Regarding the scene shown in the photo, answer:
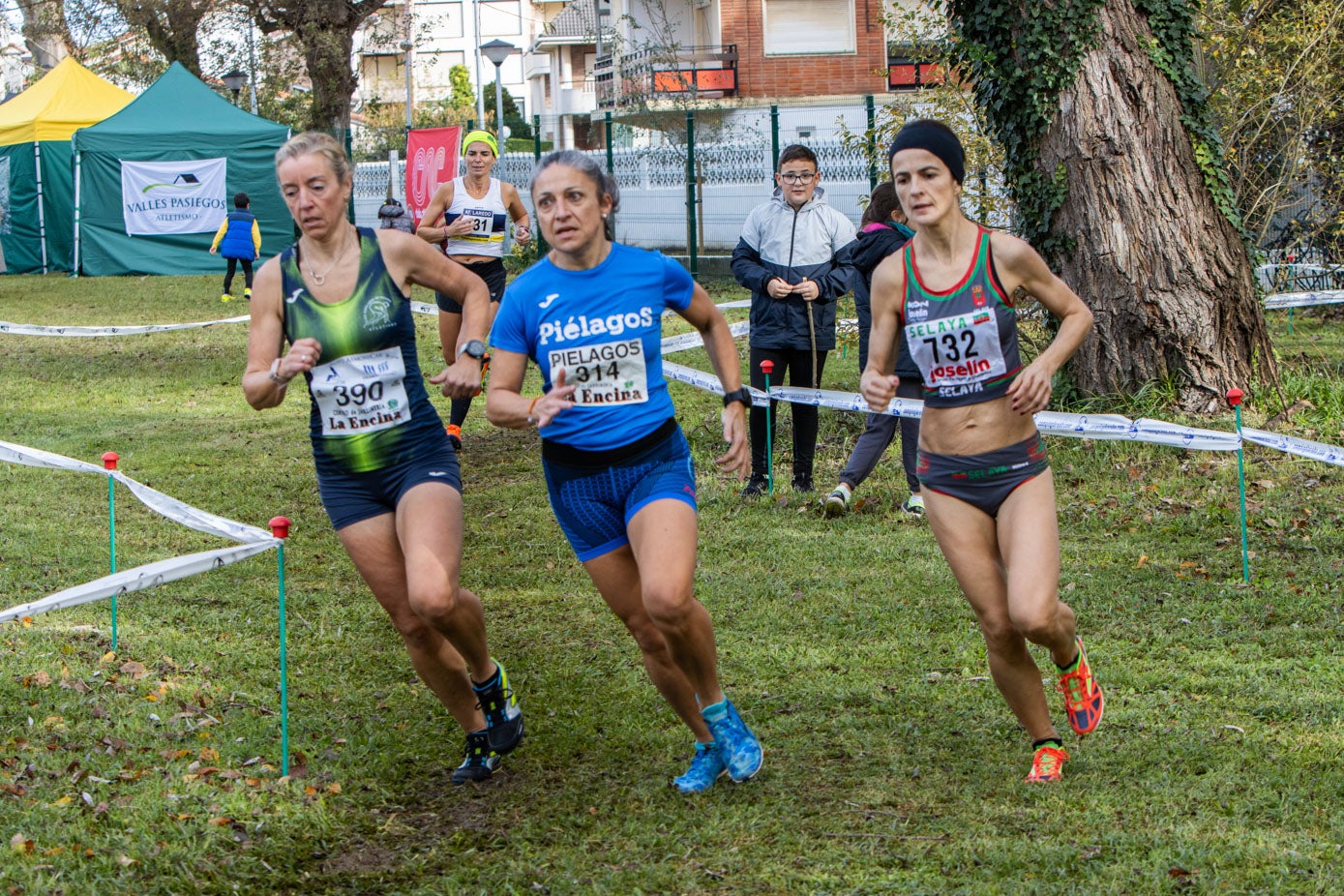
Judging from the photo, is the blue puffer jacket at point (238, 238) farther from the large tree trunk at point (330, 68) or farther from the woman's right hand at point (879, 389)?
the woman's right hand at point (879, 389)

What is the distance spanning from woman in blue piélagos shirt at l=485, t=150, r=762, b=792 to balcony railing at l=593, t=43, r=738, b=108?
87.8ft

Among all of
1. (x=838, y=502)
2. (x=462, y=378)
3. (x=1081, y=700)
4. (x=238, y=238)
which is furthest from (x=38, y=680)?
→ (x=238, y=238)

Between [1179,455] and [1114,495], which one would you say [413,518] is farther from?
[1179,455]

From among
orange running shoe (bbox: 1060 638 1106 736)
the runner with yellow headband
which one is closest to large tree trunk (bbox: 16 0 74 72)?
the runner with yellow headband

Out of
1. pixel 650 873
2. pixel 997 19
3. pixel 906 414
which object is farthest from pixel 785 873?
pixel 997 19

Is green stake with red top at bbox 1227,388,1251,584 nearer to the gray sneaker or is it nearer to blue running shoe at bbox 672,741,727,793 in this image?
the gray sneaker

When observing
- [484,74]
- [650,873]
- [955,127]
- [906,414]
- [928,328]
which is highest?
[484,74]

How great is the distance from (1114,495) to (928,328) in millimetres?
4871

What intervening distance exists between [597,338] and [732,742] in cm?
143

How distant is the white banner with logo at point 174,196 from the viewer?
2958cm

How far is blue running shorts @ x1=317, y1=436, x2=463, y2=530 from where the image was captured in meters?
4.82

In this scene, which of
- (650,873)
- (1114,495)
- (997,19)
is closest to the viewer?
(650,873)

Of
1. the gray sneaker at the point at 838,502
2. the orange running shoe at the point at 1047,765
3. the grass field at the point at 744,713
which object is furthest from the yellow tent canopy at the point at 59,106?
the orange running shoe at the point at 1047,765

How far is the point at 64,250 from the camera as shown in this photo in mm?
31047
